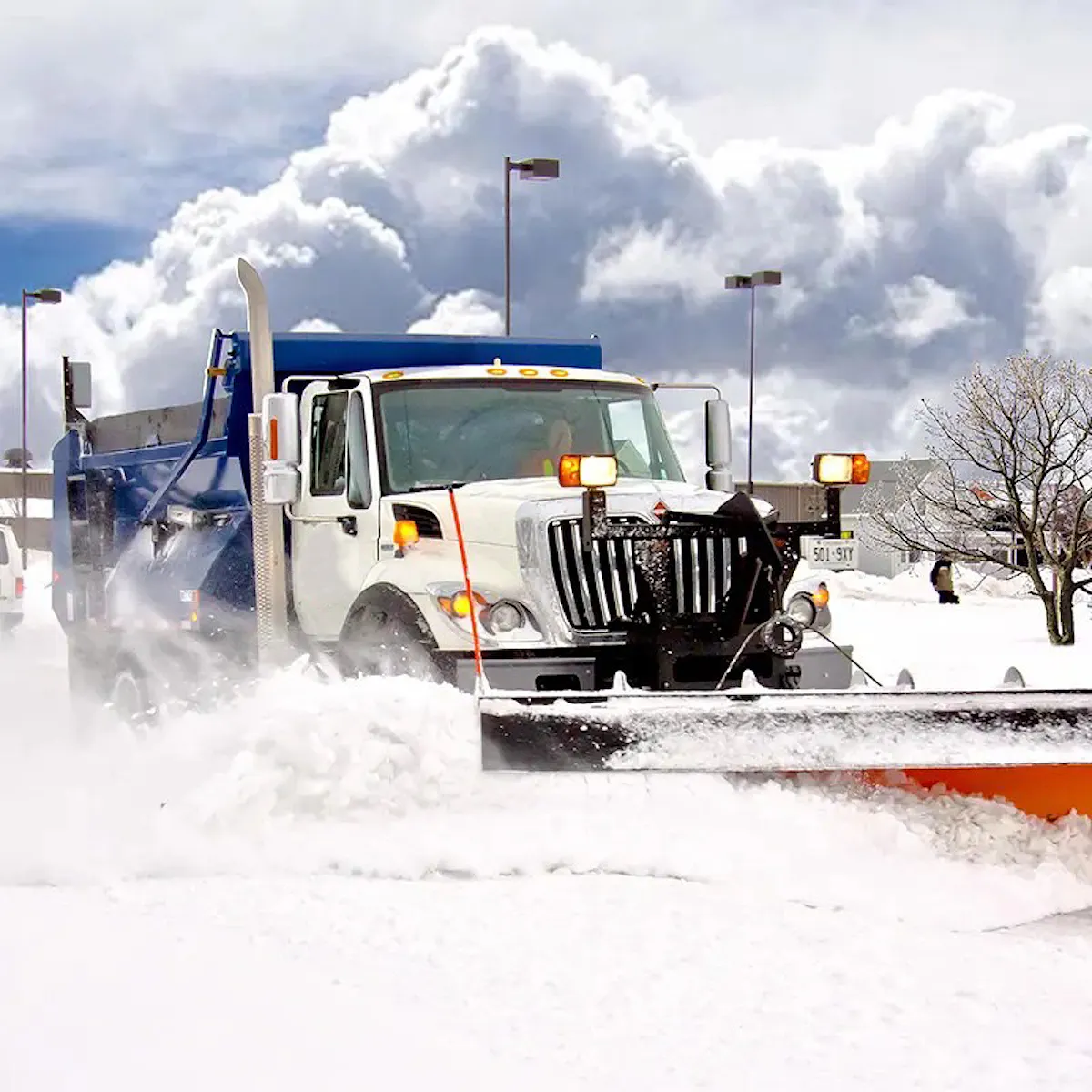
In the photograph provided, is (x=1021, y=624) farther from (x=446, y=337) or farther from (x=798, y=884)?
(x=798, y=884)

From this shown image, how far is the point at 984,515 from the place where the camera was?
24.4 m

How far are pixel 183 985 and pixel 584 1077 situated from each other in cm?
135

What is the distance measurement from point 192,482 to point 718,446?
3.06 meters

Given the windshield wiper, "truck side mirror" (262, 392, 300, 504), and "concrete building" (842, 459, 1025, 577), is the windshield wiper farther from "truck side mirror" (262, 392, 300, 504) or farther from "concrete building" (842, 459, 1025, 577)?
"concrete building" (842, 459, 1025, 577)

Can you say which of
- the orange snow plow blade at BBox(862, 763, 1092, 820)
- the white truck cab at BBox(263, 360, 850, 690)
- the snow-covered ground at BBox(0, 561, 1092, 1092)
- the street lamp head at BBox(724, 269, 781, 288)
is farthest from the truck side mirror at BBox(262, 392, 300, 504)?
the street lamp head at BBox(724, 269, 781, 288)

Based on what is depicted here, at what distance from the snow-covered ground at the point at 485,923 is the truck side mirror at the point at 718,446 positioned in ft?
9.83

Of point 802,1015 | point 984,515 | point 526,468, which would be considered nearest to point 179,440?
point 526,468

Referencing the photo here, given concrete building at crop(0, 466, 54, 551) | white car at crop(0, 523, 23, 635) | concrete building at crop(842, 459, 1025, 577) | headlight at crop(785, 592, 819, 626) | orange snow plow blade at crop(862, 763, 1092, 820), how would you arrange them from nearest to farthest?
orange snow plow blade at crop(862, 763, 1092, 820)
headlight at crop(785, 592, 819, 626)
white car at crop(0, 523, 23, 635)
concrete building at crop(842, 459, 1025, 577)
concrete building at crop(0, 466, 54, 551)

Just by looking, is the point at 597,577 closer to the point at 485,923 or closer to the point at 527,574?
the point at 527,574

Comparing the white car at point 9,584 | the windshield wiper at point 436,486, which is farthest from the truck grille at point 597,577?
the white car at point 9,584

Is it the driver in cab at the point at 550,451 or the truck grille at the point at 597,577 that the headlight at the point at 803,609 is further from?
the driver in cab at the point at 550,451

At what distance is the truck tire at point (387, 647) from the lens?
23.5ft

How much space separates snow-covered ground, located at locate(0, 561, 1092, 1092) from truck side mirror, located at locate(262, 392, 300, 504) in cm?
98

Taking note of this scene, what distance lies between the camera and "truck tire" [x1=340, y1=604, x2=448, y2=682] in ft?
23.5
